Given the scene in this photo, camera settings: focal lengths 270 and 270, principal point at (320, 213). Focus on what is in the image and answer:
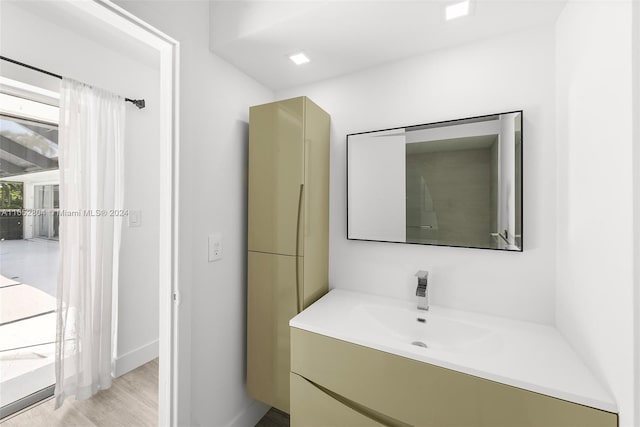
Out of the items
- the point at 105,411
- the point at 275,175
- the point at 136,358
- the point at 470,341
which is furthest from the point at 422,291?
the point at 136,358

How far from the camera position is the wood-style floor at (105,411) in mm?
1625

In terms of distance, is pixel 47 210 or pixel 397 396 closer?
pixel 397 396

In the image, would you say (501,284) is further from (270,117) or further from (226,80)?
(226,80)

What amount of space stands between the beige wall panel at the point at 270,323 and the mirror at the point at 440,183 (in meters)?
0.47

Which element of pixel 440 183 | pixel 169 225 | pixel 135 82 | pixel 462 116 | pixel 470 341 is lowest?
pixel 470 341

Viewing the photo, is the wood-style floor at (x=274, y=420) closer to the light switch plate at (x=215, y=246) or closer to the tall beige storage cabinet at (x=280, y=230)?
the tall beige storage cabinet at (x=280, y=230)

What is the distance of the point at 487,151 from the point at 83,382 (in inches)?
110

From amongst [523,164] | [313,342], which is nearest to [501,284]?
[523,164]

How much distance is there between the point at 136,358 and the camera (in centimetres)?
217

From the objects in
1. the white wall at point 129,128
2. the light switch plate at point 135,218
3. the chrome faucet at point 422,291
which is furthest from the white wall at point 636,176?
the light switch plate at point 135,218

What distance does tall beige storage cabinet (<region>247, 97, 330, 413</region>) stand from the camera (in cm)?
139

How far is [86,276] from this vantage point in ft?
5.86

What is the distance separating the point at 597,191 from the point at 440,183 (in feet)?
1.95

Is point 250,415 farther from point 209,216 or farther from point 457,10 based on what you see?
point 457,10
